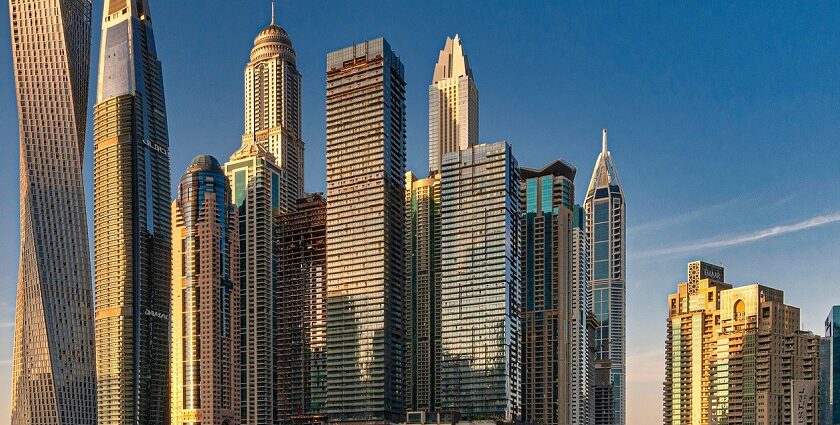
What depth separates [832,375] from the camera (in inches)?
7239

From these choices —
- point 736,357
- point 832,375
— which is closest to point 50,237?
point 736,357

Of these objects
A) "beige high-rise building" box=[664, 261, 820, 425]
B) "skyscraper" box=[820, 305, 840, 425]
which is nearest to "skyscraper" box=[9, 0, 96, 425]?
"beige high-rise building" box=[664, 261, 820, 425]

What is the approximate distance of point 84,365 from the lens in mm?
147000

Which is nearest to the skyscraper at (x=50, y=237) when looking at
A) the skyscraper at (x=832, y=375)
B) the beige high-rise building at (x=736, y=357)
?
the beige high-rise building at (x=736, y=357)

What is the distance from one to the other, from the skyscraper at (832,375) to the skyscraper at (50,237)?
408 ft

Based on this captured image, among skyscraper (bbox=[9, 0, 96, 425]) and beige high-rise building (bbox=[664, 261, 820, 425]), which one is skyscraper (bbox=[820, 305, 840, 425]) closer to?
beige high-rise building (bbox=[664, 261, 820, 425])

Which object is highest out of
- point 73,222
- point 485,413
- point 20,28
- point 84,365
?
point 20,28

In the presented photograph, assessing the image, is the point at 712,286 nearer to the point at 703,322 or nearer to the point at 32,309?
the point at 703,322

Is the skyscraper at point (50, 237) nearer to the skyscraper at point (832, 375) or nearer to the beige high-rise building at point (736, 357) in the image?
the beige high-rise building at point (736, 357)

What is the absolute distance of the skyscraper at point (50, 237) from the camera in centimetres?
14212

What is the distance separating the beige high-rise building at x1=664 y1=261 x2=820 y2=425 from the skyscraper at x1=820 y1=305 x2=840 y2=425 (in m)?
11.8

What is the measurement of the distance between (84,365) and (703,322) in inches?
4277

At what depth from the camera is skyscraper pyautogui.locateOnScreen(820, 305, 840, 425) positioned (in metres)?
182

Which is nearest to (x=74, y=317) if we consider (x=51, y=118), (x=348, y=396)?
Answer: (x=51, y=118)
